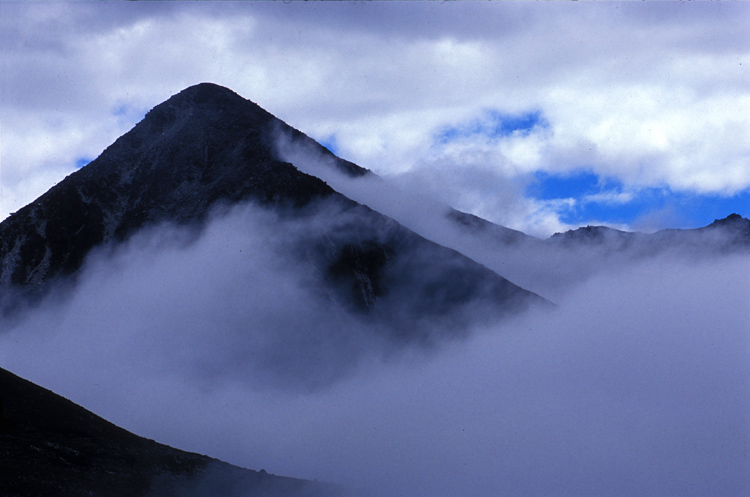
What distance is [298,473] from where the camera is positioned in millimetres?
100812

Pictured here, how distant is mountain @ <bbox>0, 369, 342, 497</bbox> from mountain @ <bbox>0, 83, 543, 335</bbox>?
59611mm

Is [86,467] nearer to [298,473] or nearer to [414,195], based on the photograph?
[298,473]

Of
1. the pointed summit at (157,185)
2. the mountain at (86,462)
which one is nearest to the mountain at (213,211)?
the pointed summit at (157,185)

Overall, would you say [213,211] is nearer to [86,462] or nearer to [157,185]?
[157,185]

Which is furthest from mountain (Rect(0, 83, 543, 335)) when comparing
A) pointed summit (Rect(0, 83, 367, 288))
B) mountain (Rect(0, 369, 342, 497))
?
mountain (Rect(0, 369, 342, 497))

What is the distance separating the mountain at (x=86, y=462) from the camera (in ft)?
160

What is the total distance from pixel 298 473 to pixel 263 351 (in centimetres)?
2732

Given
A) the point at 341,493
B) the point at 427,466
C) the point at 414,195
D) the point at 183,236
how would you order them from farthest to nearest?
the point at 414,195 < the point at 183,236 < the point at 427,466 < the point at 341,493

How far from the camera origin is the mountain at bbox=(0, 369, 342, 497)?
160 feet

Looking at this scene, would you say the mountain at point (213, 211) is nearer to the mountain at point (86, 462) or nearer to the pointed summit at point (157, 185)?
the pointed summit at point (157, 185)

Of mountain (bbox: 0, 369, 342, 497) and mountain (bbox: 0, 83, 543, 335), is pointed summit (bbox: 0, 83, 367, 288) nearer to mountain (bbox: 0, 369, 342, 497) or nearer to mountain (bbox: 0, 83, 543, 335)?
mountain (bbox: 0, 83, 543, 335)

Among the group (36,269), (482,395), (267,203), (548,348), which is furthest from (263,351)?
(548,348)

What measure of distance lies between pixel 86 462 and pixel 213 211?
263 feet

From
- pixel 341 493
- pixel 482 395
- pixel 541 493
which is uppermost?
pixel 482 395
